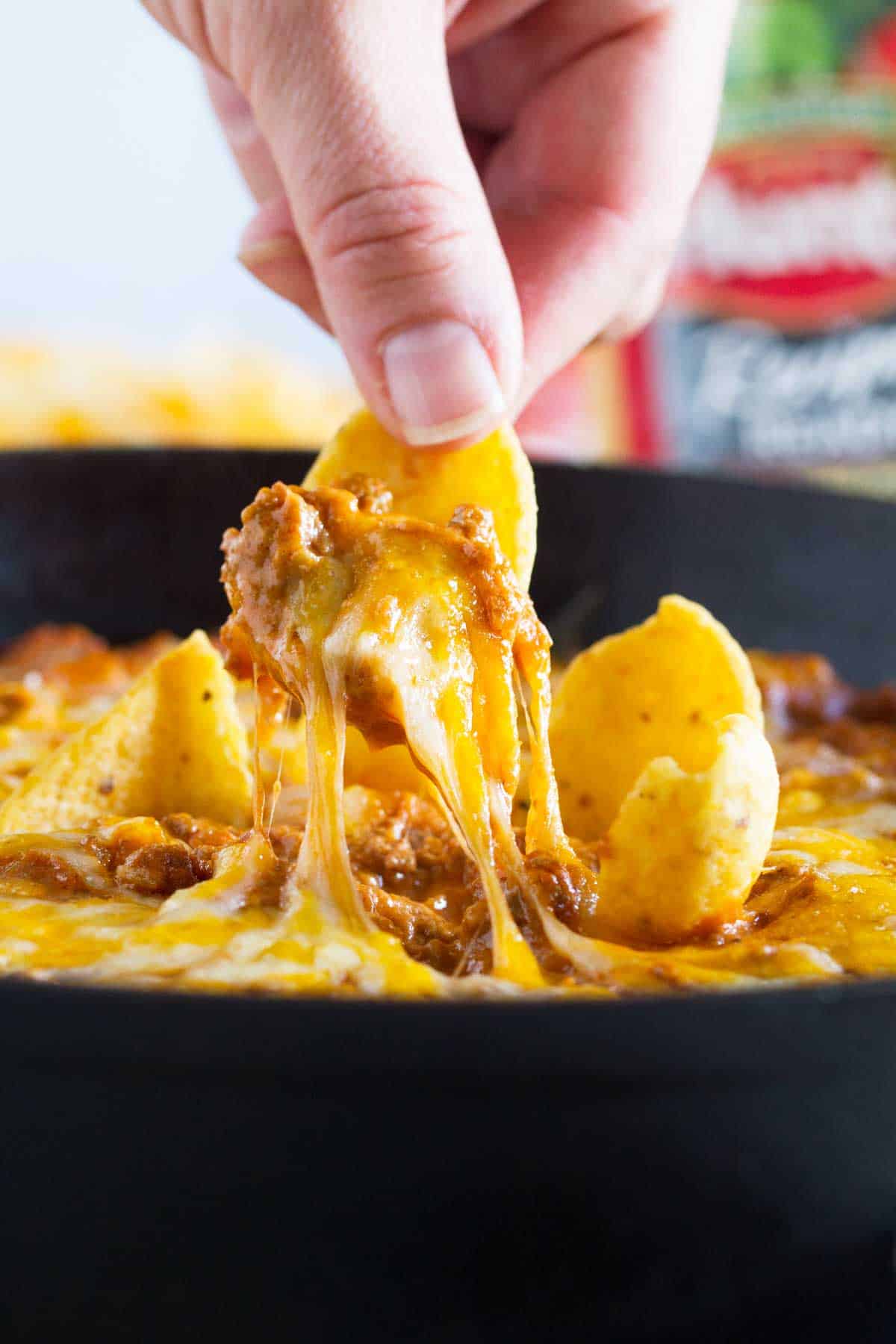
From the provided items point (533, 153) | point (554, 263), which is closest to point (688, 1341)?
point (554, 263)

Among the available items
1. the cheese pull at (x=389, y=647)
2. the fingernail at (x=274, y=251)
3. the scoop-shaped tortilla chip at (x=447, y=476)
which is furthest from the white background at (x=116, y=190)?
the cheese pull at (x=389, y=647)

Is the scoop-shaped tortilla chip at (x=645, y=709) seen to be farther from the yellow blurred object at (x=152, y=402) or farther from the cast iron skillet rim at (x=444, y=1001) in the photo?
the yellow blurred object at (x=152, y=402)

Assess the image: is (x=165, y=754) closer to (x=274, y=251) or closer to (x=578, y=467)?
(x=274, y=251)

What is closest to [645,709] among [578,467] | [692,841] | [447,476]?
[447,476]

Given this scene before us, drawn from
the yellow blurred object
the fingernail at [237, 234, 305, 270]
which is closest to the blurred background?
the yellow blurred object

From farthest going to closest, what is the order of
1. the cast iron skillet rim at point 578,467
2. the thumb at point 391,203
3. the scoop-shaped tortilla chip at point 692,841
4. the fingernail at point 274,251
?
the cast iron skillet rim at point 578,467
the fingernail at point 274,251
the thumb at point 391,203
the scoop-shaped tortilla chip at point 692,841

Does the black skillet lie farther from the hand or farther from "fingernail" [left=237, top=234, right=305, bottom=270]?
"fingernail" [left=237, top=234, right=305, bottom=270]

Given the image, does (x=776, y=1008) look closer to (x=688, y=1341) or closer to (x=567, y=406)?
(x=688, y=1341)
